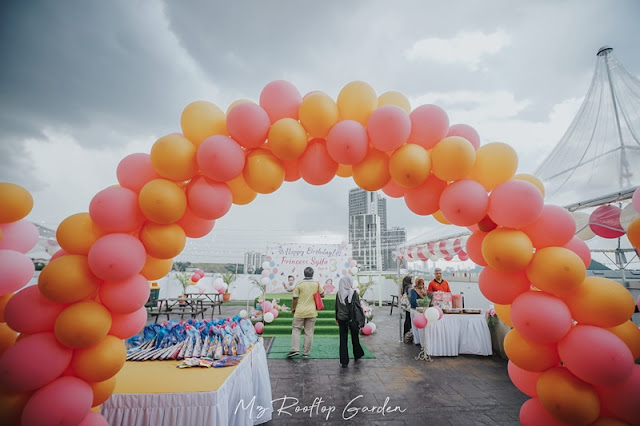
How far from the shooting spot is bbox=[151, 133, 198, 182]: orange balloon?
1.95 m

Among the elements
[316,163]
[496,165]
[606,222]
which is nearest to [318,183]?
[316,163]

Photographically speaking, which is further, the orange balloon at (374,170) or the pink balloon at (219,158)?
the orange balloon at (374,170)

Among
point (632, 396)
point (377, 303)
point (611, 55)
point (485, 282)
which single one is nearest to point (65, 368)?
point (485, 282)

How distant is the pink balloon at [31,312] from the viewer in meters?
1.77

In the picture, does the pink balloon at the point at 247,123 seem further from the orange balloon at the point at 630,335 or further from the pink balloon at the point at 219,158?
the orange balloon at the point at 630,335

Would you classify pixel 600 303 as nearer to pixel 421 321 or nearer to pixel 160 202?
pixel 160 202

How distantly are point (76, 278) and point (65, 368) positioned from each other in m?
0.58

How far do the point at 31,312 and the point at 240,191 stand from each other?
1.55 meters

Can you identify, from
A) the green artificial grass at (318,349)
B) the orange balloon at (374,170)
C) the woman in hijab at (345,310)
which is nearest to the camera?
the orange balloon at (374,170)

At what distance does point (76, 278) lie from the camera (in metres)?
1.82

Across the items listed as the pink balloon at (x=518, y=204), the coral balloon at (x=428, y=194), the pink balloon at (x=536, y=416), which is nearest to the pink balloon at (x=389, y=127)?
the coral balloon at (x=428, y=194)

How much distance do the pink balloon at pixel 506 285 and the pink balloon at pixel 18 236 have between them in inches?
137

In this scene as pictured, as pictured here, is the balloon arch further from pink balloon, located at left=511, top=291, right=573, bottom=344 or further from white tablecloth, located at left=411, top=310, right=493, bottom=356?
white tablecloth, located at left=411, top=310, right=493, bottom=356

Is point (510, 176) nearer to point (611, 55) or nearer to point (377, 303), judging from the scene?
point (611, 55)
